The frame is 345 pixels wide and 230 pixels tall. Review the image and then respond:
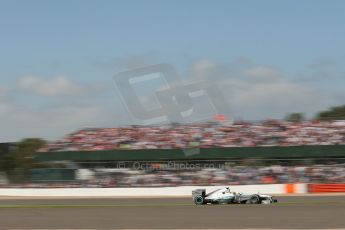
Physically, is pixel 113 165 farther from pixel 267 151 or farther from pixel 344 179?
pixel 344 179

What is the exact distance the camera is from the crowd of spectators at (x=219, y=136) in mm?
35969

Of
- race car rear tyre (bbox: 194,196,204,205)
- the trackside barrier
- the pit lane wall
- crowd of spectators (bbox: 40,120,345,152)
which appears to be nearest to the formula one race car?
race car rear tyre (bbox: 194,196,204,205)

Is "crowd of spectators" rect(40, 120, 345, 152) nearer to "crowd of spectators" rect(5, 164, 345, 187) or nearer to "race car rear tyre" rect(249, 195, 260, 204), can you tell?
"crowd of spectators" rect(5, 164, 345, 187)

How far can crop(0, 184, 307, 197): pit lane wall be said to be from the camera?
31.2 metres

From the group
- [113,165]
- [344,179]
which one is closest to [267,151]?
[344,179]

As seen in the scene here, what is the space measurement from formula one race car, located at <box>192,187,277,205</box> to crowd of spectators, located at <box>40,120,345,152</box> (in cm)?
1421

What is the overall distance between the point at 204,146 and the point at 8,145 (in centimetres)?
4136

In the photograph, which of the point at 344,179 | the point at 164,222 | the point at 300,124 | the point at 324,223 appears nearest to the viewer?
the point at 324,223

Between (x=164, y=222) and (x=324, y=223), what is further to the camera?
(x=164, y=222)

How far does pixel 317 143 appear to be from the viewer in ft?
116

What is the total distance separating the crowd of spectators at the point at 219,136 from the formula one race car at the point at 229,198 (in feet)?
46.6

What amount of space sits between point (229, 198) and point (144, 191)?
445 inches

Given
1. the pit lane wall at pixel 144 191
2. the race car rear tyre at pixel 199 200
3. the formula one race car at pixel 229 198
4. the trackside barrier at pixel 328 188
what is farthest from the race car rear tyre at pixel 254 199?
the trackside barrier at pixel 328 188

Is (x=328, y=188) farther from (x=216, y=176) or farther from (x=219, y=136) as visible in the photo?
(x=219, y=136)
